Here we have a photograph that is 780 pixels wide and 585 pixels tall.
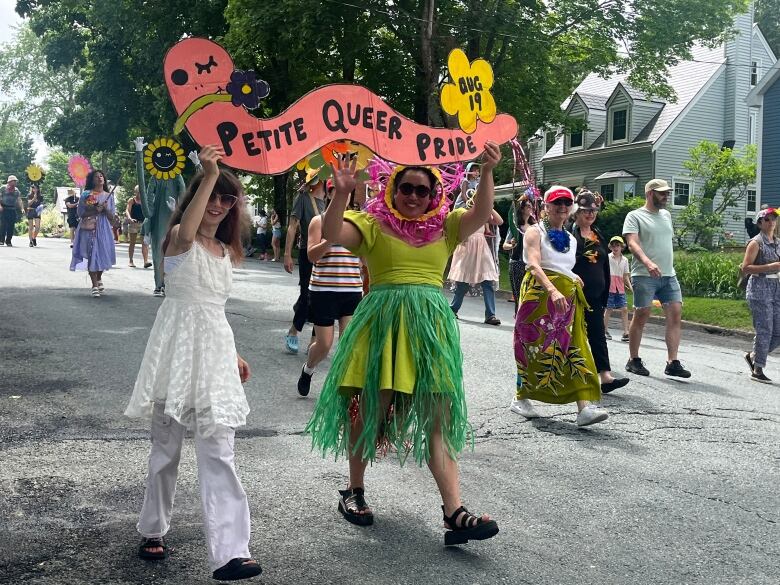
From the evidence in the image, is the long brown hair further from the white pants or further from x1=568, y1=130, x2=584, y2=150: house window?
x1=568, y1=130, x2=584, y2=150: house window

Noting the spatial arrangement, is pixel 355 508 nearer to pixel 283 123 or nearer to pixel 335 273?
pixel 283 123

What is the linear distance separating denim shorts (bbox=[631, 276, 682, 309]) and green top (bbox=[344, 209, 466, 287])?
5.13 metres

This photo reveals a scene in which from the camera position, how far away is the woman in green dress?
4266 millimetres

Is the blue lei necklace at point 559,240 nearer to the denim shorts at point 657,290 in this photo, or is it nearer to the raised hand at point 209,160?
the denim shorts at point 657,290

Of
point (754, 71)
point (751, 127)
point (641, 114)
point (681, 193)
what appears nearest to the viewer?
point (681, 193)

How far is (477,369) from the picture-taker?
353 inches

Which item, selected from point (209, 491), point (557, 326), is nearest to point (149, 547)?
point (209, 491)

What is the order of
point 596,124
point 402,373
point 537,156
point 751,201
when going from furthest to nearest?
point 537,156 < point 596,124 < point 751,201 < point 402,373

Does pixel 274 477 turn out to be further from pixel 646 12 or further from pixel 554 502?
pixel 646 12

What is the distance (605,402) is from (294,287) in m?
9.66

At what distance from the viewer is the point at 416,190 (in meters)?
4.41

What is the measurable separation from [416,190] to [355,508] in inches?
60.1

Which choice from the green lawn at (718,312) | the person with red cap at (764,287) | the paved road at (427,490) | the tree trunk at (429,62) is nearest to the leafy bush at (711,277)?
the green lawn at (718,312)

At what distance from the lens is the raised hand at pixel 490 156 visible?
14.1ft
